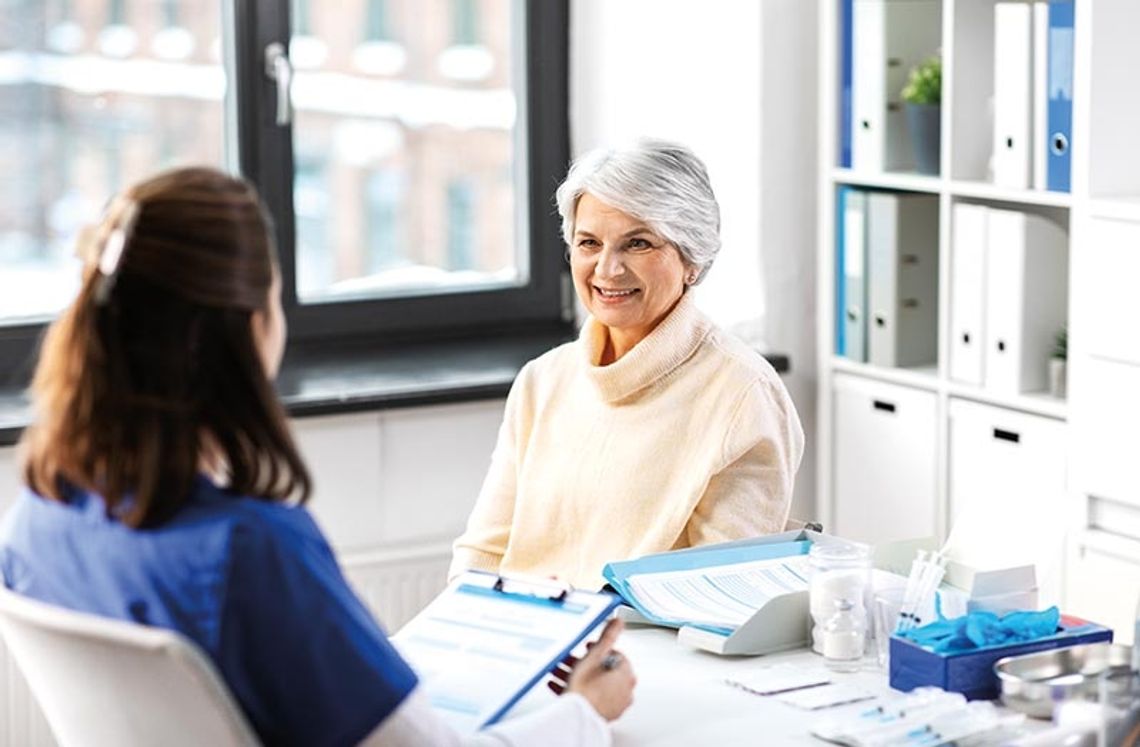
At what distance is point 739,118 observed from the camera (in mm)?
3949

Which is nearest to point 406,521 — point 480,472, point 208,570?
point 480,472

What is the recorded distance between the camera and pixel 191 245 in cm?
163

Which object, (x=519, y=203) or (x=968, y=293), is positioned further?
(x=519, y=203)

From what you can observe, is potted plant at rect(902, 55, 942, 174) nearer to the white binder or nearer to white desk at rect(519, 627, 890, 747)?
the white binder

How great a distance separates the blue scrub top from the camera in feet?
5.24

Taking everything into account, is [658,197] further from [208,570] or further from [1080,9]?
[208,570]

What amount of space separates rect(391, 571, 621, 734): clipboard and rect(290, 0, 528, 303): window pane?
1883 mm

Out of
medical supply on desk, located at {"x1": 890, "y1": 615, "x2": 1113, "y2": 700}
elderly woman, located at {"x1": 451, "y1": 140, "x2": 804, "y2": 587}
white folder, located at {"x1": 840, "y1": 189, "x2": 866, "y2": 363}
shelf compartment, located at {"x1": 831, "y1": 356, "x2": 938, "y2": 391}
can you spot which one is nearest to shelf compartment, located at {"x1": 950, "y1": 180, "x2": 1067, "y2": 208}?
white folder, located at {"x1": 840, "y1": 189, "x2": 866, "y2": 363}

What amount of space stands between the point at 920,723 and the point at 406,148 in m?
2.32

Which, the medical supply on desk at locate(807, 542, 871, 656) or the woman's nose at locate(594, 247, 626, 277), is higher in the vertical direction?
the woman's nose at locate(594, 247, 626, 277)

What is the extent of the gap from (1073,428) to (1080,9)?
0.73 meters

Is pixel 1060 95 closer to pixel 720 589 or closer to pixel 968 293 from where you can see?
pixel 968 293

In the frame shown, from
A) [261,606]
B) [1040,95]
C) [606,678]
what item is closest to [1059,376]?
[1040,95]

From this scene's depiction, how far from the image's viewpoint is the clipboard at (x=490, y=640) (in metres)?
1.91
